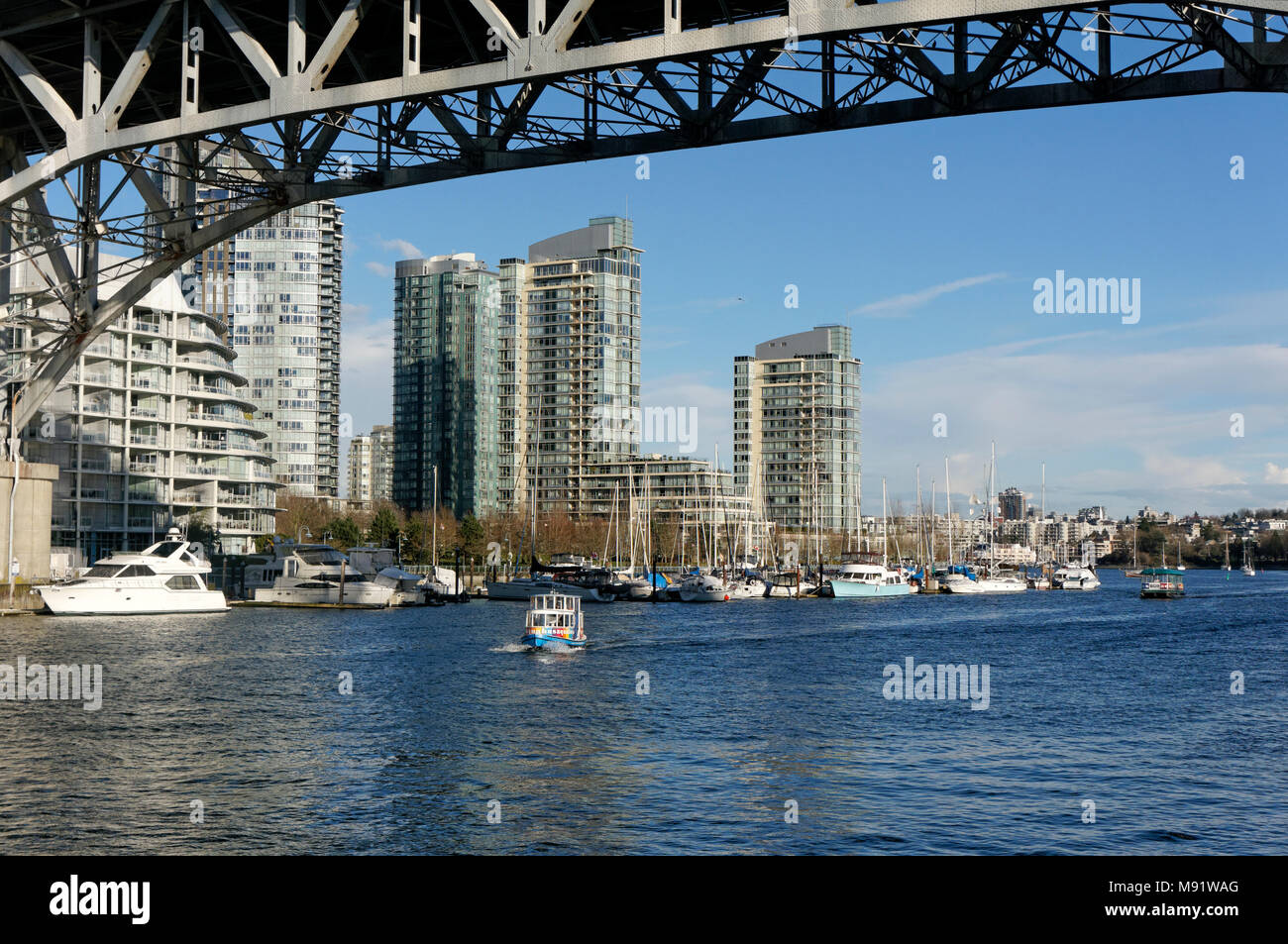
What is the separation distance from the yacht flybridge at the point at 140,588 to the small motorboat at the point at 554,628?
24.9 meters

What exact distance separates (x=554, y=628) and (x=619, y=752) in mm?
25019

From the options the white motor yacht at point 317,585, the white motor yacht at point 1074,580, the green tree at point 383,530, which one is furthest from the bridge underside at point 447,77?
the white motor yacht at point 1074,580

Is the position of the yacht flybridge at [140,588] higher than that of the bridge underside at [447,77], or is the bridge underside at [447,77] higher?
the bridge underside at [447,77]

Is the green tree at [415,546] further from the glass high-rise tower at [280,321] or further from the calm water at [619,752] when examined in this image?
the calm water at [619,752]

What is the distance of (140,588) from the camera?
6719 cm

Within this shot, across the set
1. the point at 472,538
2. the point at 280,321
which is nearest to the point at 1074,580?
the point at 472,538

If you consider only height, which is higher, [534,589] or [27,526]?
[27,526]

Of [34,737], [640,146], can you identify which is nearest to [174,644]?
[34,737]

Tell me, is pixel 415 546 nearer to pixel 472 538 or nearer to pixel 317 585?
pixel 472 538

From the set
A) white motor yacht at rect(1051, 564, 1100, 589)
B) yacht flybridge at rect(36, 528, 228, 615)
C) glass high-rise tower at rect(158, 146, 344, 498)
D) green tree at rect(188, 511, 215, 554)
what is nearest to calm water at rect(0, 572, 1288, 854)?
yacht flybridge at rect(36, 528, 228, 615)

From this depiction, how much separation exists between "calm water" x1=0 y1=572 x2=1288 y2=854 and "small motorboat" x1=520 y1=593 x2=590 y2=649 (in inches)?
49.0

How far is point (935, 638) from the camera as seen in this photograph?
2606 inches

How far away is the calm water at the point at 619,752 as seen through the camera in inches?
776
